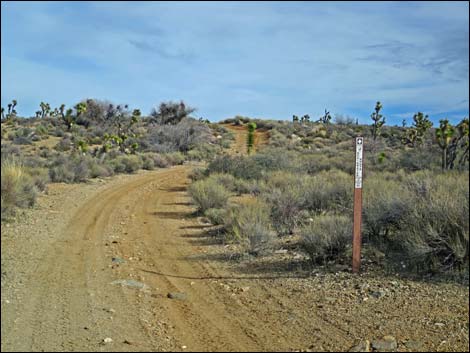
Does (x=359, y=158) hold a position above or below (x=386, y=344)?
above

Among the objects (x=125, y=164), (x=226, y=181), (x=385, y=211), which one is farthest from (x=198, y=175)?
(x=385, y=211)

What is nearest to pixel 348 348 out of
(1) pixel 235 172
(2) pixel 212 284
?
(2) pixel 212 284

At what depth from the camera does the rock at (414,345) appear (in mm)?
5320

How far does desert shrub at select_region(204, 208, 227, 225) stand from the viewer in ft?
43.3

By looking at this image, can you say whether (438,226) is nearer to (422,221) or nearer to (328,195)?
(422,221)

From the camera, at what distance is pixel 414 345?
5.41m

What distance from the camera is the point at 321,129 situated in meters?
53.3

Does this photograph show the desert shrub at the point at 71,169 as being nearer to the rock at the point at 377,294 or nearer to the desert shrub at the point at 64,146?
the desert shrub at the point at 64,146

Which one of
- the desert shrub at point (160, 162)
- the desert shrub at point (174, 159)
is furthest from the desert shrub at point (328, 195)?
the desert shrub at point (174, 159)

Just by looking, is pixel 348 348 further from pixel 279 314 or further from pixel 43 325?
pixel 43 325

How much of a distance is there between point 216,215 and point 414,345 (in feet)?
27.8

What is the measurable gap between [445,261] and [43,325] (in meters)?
5.48

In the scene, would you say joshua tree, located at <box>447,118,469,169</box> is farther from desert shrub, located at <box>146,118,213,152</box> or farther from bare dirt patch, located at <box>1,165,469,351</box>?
desert shrub, located at <box>146,118,213,152</box>

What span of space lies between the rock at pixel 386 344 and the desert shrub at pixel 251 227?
467cm
